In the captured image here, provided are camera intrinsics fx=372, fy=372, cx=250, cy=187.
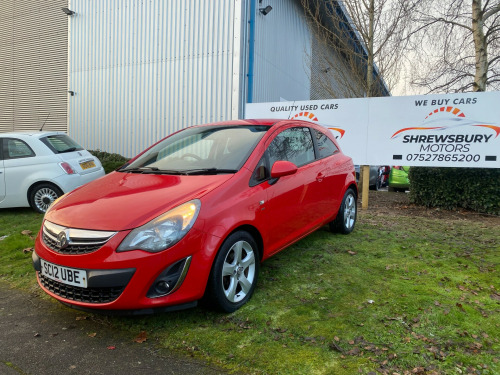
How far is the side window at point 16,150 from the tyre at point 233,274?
5.19 metres

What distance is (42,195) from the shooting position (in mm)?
6570

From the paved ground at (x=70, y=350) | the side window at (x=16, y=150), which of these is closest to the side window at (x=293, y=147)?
the paved ground at (x=70, y=350)

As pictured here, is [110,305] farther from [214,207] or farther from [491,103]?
[491,103]

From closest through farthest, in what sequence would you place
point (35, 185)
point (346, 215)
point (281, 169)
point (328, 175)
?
point (281, 169), point (328, 175), point (346, 215), point (35, 185)

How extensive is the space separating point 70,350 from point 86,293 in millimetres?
392

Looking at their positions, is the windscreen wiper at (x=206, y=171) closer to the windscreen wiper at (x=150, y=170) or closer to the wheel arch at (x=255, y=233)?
the windscreen wiper at (x=150, y=170)

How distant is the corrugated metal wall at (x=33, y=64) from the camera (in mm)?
12867

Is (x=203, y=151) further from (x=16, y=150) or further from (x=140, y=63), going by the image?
(x=140, y=63)

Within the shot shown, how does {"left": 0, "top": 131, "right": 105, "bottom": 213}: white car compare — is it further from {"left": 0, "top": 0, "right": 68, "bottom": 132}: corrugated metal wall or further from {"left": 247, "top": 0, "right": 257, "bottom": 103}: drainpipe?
{"left": 0, "top": 0, "right": 68, "bottom": 132}: corrugated metal wall

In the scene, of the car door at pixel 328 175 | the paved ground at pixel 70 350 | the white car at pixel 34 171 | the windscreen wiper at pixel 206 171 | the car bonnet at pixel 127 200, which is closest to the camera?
the paved ground at pixel 70 350

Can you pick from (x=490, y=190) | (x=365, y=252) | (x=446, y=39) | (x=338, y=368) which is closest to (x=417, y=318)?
(x=338, y=368)

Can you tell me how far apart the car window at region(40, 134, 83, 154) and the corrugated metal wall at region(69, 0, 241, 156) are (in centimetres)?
404

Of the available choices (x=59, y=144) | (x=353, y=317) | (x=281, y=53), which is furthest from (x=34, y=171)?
(x=281, y=53)

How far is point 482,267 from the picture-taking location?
4004mm
